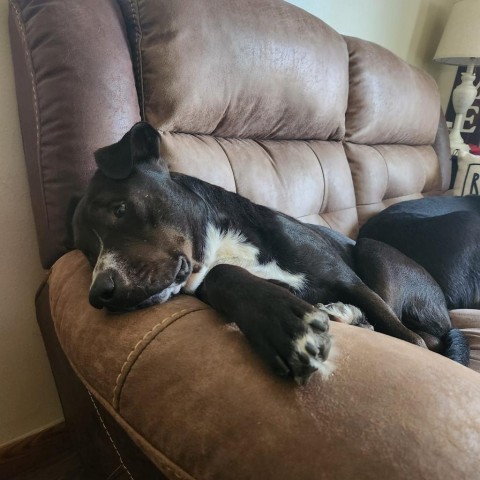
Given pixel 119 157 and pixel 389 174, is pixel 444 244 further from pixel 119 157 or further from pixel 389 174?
pixel 119 157

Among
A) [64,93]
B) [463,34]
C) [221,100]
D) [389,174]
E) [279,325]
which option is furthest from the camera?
[463,34]

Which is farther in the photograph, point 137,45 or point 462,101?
point 462,101

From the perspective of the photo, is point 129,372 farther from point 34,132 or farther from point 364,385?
point 34,132

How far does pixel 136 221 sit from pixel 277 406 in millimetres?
646

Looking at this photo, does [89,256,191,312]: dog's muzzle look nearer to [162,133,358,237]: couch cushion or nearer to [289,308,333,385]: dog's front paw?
[289,308,333,385]: dog's front paw

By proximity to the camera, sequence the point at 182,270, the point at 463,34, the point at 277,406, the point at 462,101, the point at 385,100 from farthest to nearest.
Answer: the point at 462,101 < the point at 463,34 < the point at 385,100 < the point at 182,270 < the point at 277,406

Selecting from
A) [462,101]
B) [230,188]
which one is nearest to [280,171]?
[230,188]

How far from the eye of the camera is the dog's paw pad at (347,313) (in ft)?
3.93

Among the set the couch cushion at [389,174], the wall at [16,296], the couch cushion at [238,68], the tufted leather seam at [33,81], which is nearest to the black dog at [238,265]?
the tufted leather seam at [33,81]

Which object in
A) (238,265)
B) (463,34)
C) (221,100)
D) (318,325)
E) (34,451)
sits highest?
(463,34)

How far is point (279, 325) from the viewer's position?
0.69 meters

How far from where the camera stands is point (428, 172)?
110 inches

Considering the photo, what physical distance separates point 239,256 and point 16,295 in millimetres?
926

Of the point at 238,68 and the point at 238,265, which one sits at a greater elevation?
the point at 238,68
